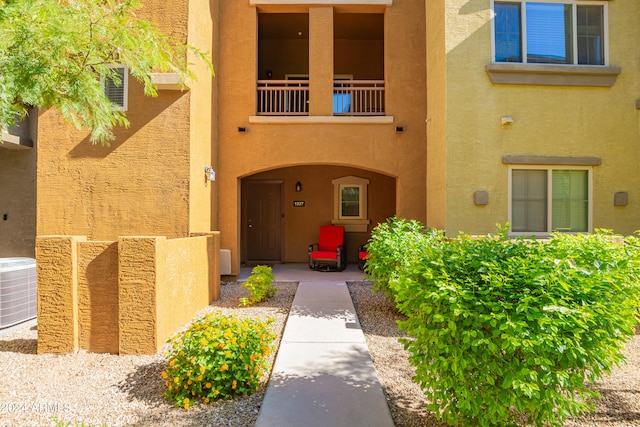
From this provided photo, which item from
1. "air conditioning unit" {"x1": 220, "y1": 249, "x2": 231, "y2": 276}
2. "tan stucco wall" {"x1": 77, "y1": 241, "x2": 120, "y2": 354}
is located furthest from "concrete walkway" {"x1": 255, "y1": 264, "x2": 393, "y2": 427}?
"air conditioning unit" {"x1": 220, "y1": 249, "x2": 231, "y2": 276}

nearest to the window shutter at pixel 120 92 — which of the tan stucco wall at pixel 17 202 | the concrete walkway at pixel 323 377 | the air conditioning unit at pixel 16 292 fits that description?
the air conditioning unit at pixel 16 292

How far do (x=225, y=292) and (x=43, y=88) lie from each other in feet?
17.3

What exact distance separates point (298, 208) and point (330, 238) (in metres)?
1.63

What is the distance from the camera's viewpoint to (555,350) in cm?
228

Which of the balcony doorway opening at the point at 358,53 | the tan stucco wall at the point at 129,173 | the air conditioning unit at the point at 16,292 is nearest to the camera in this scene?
the air conditioning unit at the point at 16,292

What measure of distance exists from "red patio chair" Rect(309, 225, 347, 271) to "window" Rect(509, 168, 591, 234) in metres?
4.61

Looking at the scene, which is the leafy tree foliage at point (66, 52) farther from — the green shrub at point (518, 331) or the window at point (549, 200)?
the window at point (549, 200)

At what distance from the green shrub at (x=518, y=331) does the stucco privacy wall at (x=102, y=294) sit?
344 cm

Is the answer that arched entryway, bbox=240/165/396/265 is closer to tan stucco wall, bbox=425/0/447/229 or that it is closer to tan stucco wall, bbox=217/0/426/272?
tan stucco wall, bbox=217/0/426/272

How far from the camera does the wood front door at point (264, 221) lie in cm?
1170

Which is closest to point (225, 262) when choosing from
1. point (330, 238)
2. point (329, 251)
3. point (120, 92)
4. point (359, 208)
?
point (329, 251)

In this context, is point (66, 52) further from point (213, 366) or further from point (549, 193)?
point (549, 193)

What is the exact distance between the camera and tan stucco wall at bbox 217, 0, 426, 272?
9.05m

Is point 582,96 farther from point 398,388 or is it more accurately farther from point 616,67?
point 398,388
